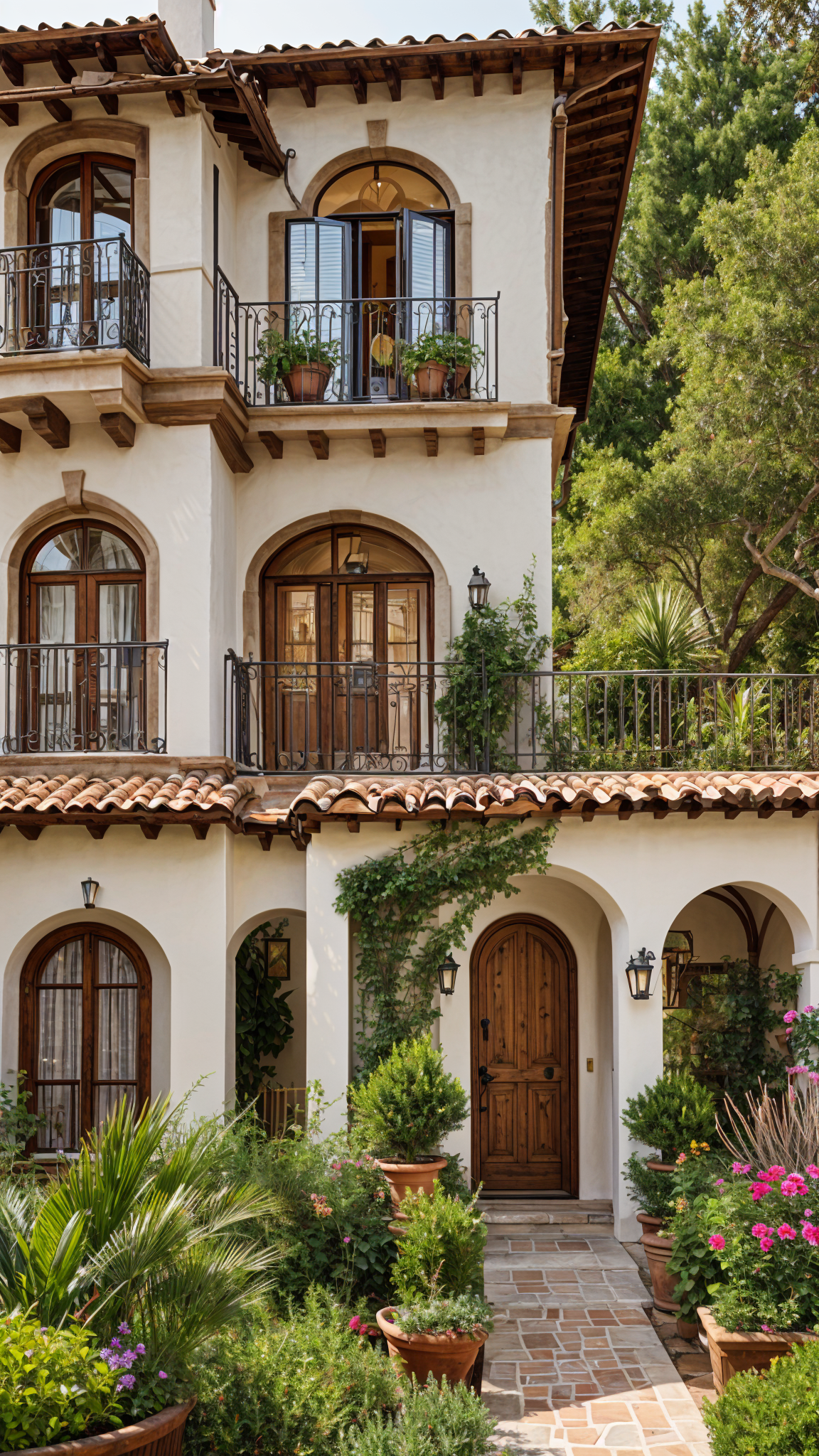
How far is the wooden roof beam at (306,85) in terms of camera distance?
12.3m

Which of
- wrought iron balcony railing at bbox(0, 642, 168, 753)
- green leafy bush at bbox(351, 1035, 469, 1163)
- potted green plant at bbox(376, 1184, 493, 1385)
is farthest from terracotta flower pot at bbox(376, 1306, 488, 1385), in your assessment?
wrought iron balcony railing at bbox(0, 642, 168, 753)

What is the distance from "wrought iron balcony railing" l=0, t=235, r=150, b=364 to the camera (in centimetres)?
1114

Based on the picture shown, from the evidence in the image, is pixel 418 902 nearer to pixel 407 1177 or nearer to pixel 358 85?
pixel 407 1177

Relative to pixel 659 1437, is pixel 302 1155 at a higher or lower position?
higher

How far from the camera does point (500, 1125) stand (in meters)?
12.0

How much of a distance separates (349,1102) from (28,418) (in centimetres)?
715

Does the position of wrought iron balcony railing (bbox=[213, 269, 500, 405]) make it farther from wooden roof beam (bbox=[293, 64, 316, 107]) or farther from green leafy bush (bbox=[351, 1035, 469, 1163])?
green leafy bush (bbox=[351, 1035, 469, 1163])

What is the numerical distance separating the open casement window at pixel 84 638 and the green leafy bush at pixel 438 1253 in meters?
5.86

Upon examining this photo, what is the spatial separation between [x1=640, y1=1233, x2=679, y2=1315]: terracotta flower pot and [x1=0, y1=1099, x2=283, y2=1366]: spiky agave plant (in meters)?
4.27

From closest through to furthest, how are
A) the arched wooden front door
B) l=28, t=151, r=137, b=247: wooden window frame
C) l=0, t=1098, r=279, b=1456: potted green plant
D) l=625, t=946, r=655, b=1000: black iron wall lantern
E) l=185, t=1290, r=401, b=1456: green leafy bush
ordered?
l=0, t=1098, r=279, b=1456: potted green plant, l=185, t=1290, r=401, b=1456: green leafy bush, l=625, t=946, r=655, b=1000: black iron wall lantern, the arched wooden front door, l=28, t=151, r=137, b=247: wooden window frame

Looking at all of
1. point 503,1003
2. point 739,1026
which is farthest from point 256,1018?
point 739,1026

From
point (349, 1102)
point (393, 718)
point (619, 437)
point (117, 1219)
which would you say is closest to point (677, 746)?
point (393, 718)

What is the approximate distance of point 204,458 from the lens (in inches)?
451

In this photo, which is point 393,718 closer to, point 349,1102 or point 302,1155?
point 349,1102
